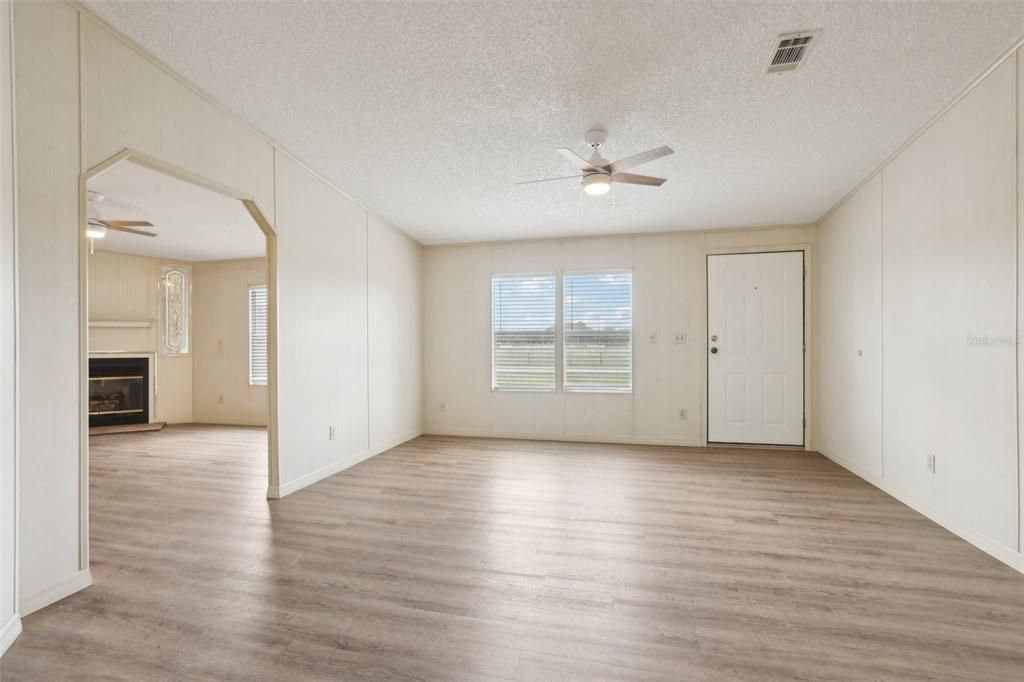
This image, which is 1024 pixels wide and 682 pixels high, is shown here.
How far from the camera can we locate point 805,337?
550 centimetres

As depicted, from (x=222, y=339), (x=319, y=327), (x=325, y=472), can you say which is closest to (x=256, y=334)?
(x=222, y=339)

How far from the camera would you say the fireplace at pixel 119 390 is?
276 inches

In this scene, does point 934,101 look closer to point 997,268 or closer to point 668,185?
point 997,268

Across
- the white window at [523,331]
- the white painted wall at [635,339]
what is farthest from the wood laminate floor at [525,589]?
the white window at [523,331]

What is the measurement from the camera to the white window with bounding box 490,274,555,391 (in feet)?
20.5

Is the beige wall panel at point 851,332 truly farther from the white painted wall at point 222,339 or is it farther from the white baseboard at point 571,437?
the white painted wall at point 222,339

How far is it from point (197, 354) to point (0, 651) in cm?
700

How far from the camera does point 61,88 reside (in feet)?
7.00

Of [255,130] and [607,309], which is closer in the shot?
[255,130]

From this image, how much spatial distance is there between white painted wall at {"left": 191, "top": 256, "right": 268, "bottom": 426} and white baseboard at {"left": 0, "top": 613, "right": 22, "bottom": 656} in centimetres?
598

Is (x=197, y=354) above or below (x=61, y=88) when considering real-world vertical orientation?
below

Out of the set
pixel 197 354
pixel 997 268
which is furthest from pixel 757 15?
pixel 197 354

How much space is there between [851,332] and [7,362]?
19.8 feet

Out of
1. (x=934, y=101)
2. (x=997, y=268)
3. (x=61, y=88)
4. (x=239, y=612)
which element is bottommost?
(x=239, y=612)
